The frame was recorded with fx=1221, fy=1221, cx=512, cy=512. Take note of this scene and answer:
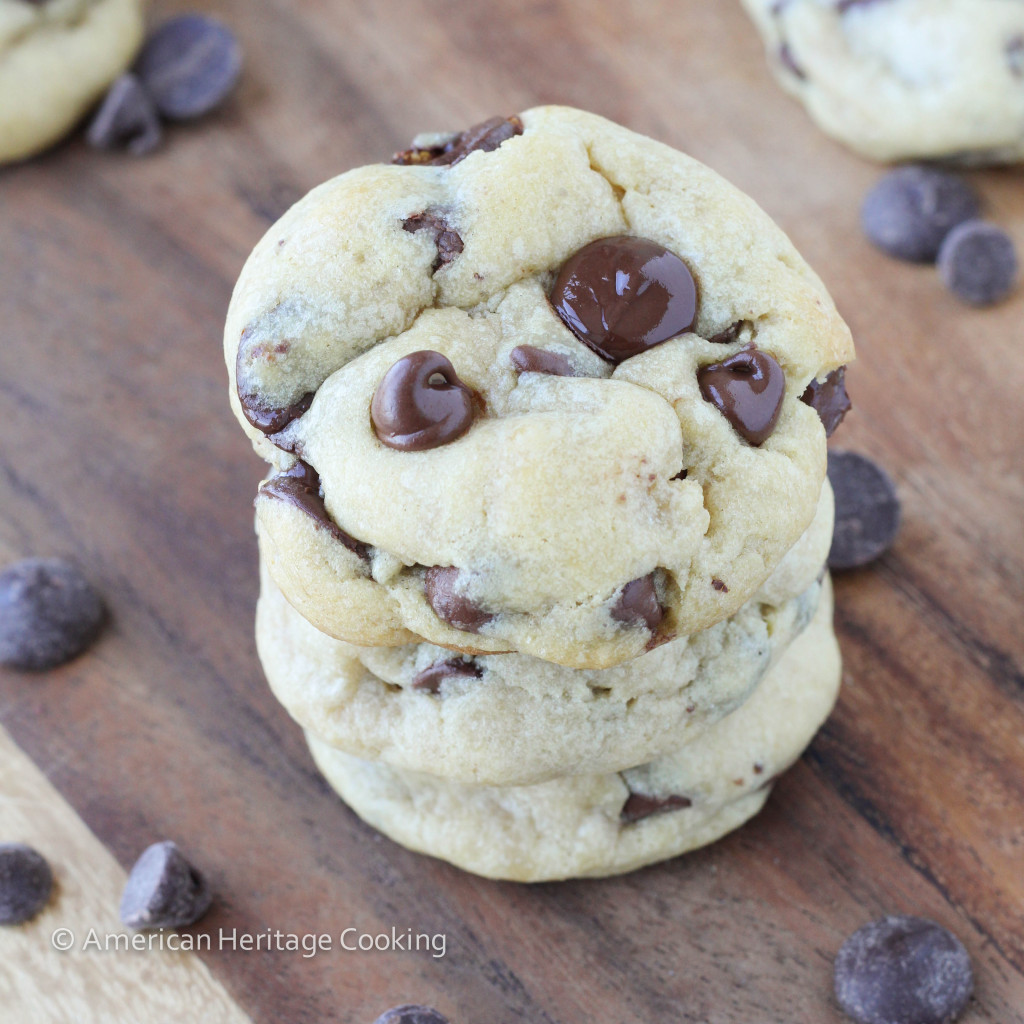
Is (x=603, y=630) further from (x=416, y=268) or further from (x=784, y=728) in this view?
(x=784, y=728)

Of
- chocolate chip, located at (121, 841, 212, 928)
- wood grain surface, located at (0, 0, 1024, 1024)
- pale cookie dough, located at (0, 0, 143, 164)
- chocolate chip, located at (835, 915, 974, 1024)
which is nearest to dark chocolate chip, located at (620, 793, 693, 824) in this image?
wood grain surface, located at (0, 0, 1024, 1024)

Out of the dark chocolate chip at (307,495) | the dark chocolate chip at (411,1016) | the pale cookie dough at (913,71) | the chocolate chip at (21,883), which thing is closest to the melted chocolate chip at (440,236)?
the dark chocolate chip at (307,495)

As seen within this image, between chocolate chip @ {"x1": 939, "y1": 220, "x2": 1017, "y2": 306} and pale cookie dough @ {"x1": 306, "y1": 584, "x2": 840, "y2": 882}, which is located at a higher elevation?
pale cookie dough @ {"x1": 306, "y1": 584, "x2": 840, "y2": 882}

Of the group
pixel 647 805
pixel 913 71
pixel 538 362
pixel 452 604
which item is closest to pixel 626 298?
pixel 538 362

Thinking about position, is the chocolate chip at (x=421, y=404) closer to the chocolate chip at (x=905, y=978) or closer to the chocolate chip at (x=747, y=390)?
the chocolate chip at (x=747, y=390)

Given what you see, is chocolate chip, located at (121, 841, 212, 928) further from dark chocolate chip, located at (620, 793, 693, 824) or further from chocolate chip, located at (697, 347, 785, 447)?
chocolate chip, located at (697, 347, 785, 447)

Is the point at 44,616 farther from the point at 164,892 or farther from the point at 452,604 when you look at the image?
the point at 452,604
